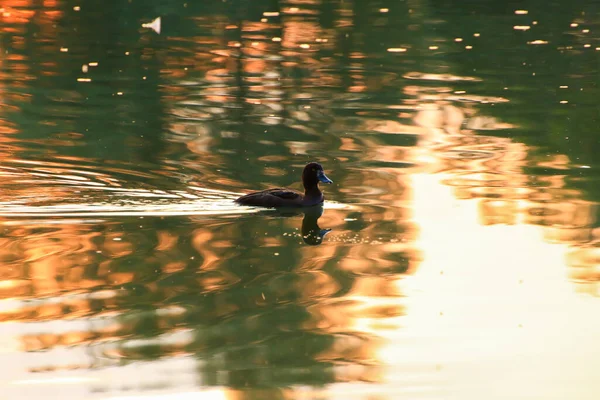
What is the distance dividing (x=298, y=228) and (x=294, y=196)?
71 cm

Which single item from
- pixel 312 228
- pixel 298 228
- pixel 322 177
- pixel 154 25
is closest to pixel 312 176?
pixel 322 177

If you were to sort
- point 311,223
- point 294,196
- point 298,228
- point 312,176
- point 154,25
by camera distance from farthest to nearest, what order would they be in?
point 154,25
point 312,176
point 294,196
point 311,223
point 298,228

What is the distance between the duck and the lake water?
125 millimetres

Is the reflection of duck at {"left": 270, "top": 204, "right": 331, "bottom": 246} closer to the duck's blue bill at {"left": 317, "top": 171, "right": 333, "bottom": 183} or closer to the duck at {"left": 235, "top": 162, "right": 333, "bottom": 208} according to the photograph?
the duck at {"left": 235, "top": 162, "right": 333, "bottom": 208}

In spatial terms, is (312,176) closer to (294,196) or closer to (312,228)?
(294,196)

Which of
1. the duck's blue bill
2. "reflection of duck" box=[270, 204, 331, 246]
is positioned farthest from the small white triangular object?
"reflection of duck" box=[270, 204, 331, 246]

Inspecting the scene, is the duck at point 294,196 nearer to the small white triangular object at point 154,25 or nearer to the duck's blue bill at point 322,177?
the duck's blue bill at point 322,177

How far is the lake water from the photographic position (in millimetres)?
7816

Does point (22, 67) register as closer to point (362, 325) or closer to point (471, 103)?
point (471, 103)

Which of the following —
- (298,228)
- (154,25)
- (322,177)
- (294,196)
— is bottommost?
(298,228)

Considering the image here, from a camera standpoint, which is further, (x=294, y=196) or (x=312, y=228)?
(x=294, y=196)

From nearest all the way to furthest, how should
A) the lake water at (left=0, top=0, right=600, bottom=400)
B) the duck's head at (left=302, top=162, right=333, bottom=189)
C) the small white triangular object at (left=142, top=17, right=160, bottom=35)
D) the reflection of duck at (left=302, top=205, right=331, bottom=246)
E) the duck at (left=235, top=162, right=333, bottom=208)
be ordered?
the lake water at (left=0, top=0, right=600, bottom=400) → the reflection of duck at (left=302, top=205, right=331, bottom=246) → the duck at (left=235, top=162, right=333, bottom=208) → the duck's head at (left=302, top=162, right=333, bottom=189) → the small white triangular object at (left=142, top=17, right=160, bottom=35)

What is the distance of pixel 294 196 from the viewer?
12.5 metres

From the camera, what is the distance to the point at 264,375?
760 centimetres
